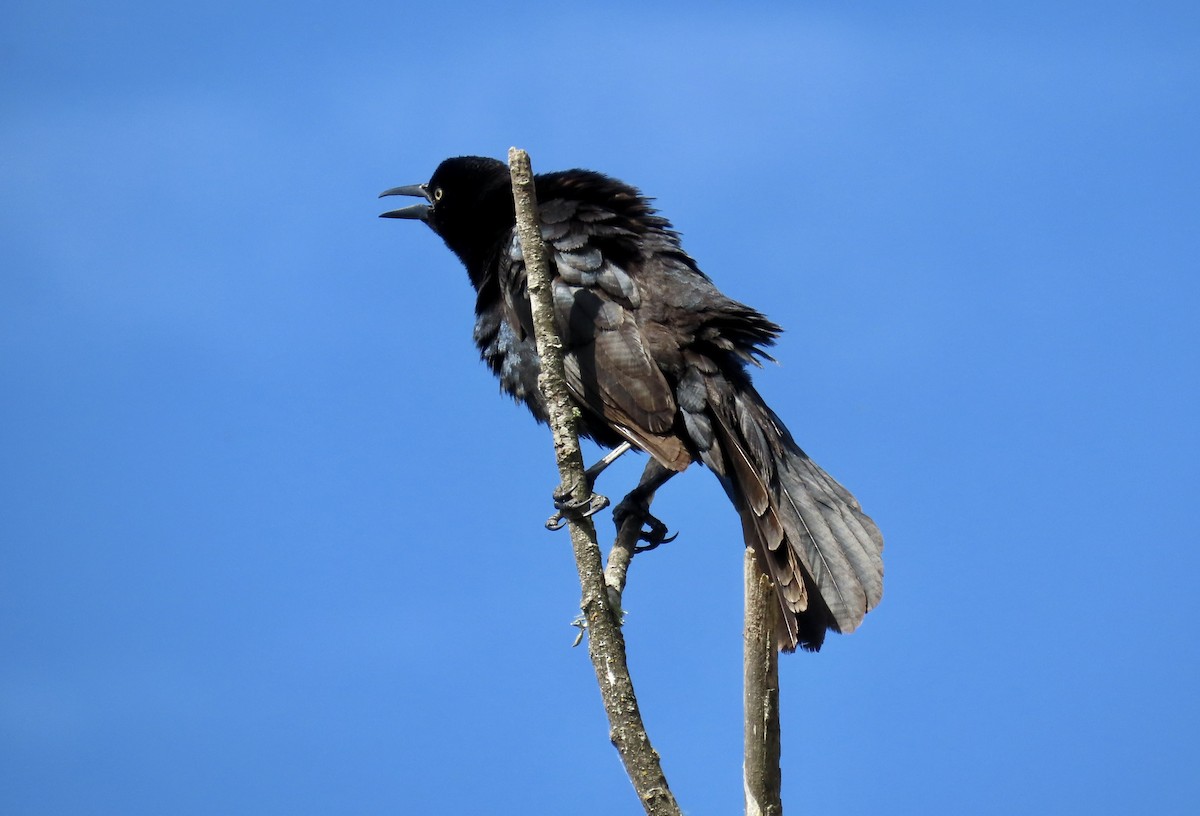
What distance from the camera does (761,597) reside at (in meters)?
4.06

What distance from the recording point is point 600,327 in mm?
5461

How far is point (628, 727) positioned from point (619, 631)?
1.07ft

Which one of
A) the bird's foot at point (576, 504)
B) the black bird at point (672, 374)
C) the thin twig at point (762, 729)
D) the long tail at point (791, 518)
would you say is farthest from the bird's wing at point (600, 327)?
the thin twig at point (762, 729)

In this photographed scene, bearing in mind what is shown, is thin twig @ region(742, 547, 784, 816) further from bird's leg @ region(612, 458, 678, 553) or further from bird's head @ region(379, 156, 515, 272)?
bird's head @ region(379, 156, 515, 272)

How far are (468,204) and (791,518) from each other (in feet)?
9.86

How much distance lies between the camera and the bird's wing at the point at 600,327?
17.3 feet

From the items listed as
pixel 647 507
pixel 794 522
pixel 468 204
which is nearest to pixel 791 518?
pixel 794 522

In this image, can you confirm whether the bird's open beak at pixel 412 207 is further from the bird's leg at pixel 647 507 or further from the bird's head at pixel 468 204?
the bird's leg at pixel 647 507

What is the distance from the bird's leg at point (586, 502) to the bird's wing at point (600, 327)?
0.13m

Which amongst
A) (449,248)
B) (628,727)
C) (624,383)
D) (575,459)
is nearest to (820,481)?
(624,383)

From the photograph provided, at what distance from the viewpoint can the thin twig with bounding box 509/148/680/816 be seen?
12.7 ft

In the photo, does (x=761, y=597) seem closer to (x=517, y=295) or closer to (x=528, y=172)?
(x=528, y=172)

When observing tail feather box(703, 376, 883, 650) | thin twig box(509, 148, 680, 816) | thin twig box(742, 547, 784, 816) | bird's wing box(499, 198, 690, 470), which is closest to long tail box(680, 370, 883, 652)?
tail feather box(703, 376, 883, 650)

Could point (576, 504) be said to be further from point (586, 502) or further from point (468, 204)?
point (468, 204)
